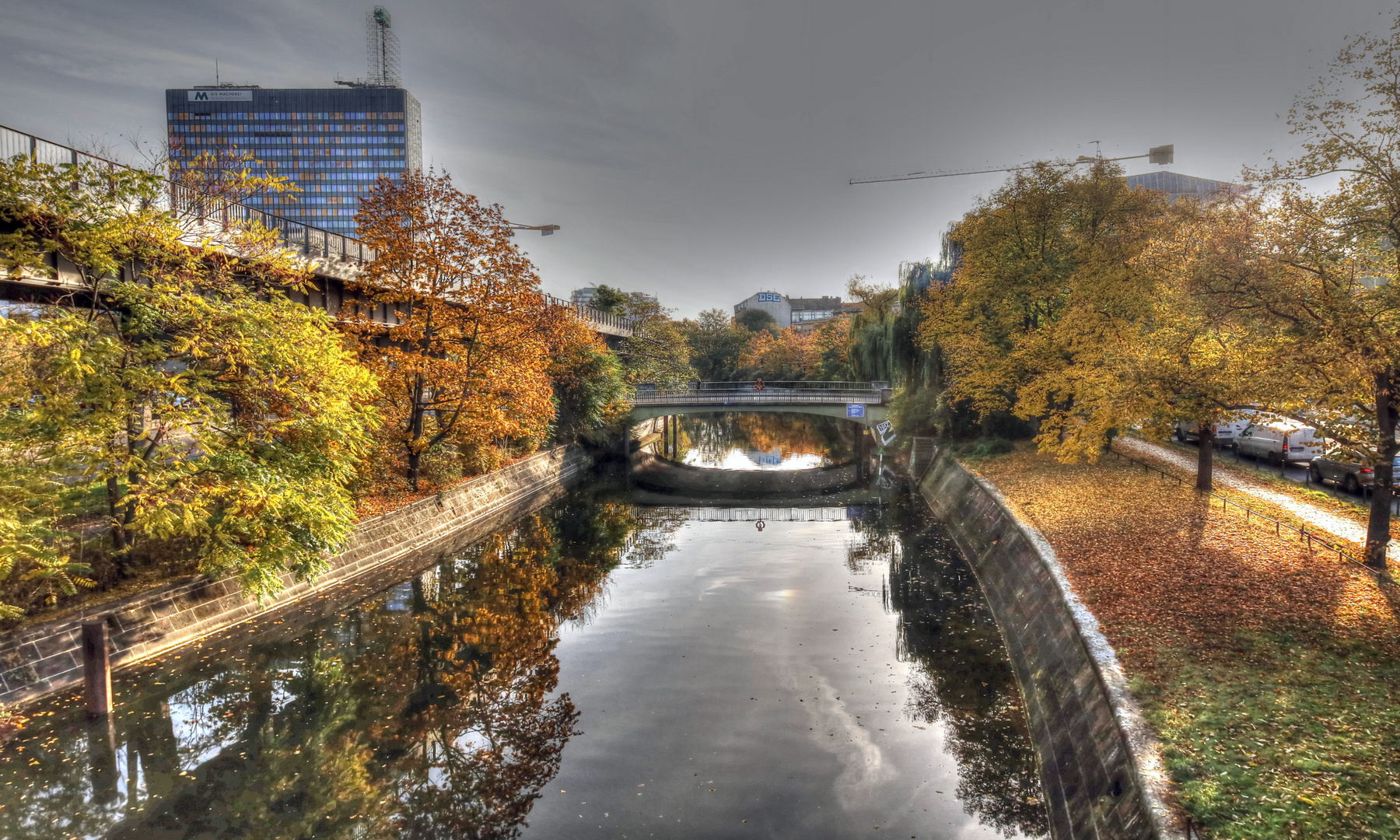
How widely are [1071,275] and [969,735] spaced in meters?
21.9

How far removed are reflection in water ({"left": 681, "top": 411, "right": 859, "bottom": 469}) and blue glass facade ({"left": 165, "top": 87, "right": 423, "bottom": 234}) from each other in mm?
86481

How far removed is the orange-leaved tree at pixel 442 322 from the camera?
2655cm

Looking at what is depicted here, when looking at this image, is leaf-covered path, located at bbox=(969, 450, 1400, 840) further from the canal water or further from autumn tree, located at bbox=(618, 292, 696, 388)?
autumn tree, located at bbox=(618, 292, 696, 388)

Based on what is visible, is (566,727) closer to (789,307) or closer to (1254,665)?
(1254,665)

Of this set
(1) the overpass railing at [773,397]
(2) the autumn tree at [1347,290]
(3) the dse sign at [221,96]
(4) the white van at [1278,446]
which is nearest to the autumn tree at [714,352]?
(1) the overpass railing at [773,397]

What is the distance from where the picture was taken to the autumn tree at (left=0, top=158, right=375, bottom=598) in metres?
13.8

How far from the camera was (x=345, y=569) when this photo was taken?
22359 mm

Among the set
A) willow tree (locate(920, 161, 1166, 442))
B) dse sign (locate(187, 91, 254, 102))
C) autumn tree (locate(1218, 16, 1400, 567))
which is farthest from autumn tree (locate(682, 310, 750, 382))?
dse sign (locate(187, 91, 254, 102))

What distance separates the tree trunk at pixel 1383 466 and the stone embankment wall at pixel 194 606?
23.4 m

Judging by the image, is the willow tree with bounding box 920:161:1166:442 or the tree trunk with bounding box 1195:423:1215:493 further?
the willow tree with bounding box 920:161:1166:442

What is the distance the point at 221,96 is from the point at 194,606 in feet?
511

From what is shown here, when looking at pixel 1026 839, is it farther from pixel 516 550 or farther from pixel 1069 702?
pixel 516 550

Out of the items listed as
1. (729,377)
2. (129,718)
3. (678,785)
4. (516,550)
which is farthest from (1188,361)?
(729,377)

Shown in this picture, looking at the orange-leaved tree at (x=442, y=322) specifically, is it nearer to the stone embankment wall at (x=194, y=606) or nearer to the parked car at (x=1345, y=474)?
the stone embankment wall at (x=194, y=606)
